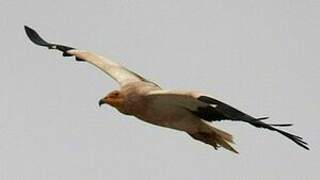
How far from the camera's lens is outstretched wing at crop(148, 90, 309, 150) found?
10094 millimetres

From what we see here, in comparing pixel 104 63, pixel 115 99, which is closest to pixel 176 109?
pixel 115 99

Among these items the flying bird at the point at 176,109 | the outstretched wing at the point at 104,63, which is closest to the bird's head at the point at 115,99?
the flying bird at the point at 176,109

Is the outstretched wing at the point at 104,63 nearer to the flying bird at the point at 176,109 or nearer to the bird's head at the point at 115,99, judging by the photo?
the flying bird at the point at 176,109

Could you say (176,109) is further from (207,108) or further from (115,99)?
(115,99)

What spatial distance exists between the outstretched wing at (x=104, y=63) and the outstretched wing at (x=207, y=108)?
1.29 metres

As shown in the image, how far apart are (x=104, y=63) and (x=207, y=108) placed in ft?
9.01

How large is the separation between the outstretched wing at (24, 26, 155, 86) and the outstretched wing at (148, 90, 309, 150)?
1285 mm

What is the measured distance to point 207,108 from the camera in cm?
1142

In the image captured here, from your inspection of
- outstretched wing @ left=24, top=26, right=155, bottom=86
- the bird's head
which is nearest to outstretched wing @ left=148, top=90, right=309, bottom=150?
the bird's head

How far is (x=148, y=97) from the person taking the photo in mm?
11570

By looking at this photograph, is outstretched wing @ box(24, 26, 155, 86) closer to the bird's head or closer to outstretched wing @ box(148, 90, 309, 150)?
the bird's head

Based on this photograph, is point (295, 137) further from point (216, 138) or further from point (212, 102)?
point (216, 138)

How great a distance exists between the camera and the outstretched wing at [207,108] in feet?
33.1

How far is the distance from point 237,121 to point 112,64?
3.81m
